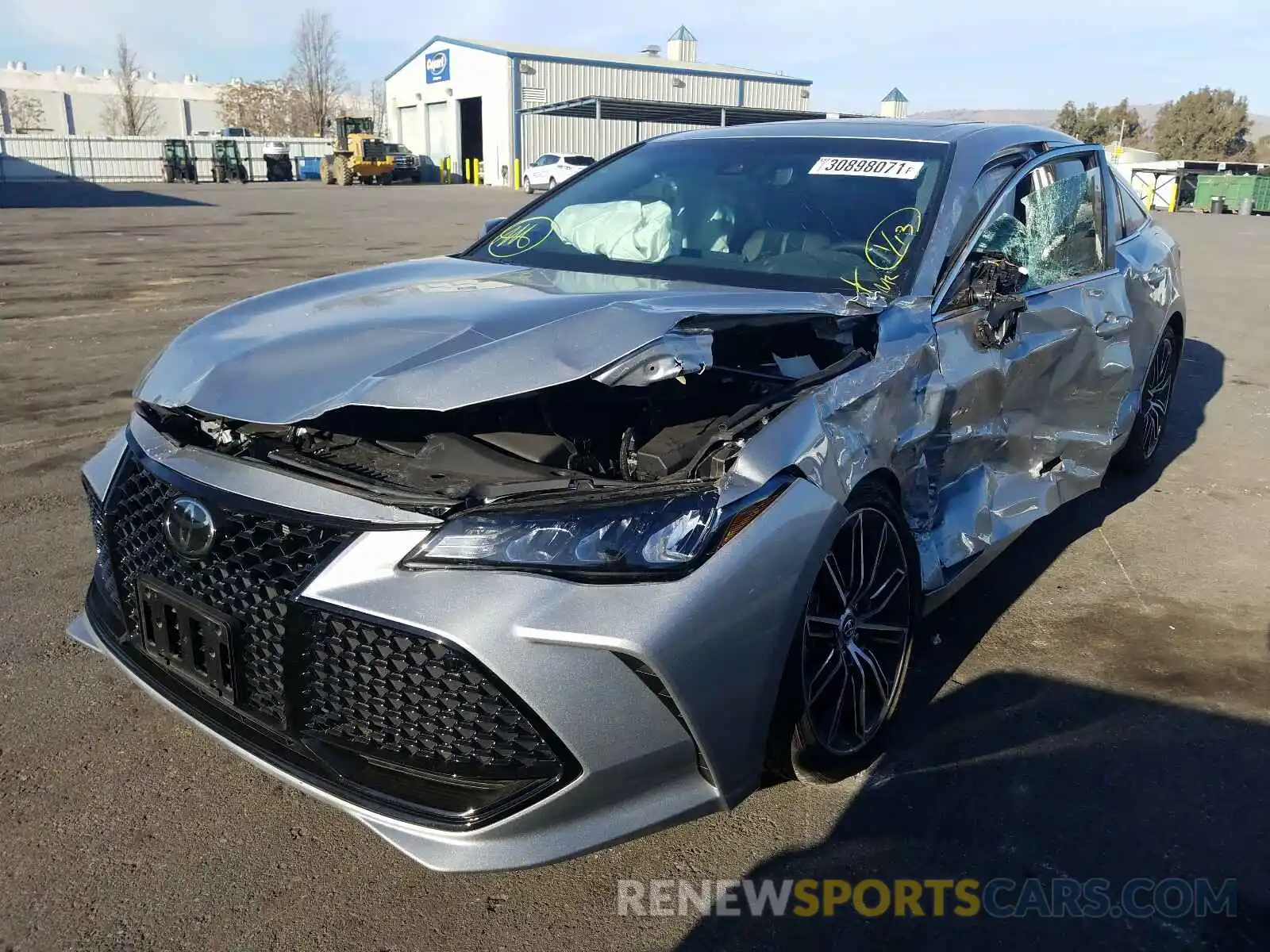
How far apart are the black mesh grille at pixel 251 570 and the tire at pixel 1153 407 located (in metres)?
4.24

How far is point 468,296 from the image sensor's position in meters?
2.69

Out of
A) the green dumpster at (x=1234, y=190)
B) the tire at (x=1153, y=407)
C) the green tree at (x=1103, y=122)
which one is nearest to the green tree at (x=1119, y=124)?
the green tree at (x=1103, y=122)

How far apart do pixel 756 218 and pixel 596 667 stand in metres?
2.01

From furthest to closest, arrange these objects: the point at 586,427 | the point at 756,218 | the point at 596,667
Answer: the point at 756,218, the point at 586,427, the point at 596,667

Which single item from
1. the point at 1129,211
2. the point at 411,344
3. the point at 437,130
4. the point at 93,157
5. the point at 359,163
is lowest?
the point at 411,344

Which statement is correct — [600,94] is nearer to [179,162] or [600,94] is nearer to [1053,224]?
[179,162]

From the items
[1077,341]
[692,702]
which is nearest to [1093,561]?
[1077,341]

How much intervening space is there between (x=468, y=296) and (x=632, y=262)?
2.53ft

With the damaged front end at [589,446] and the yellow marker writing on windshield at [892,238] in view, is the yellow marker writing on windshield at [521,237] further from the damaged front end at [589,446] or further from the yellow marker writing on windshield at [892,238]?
the damaged front end at [589,446]

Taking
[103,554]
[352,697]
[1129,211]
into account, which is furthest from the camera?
[1129,211]

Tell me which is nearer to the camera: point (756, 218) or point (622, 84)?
point (756, 218)

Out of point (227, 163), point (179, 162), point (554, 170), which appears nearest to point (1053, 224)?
point (554, 170)

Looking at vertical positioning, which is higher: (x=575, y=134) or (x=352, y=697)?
(x=575, y=134)

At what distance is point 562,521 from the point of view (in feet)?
6.23
